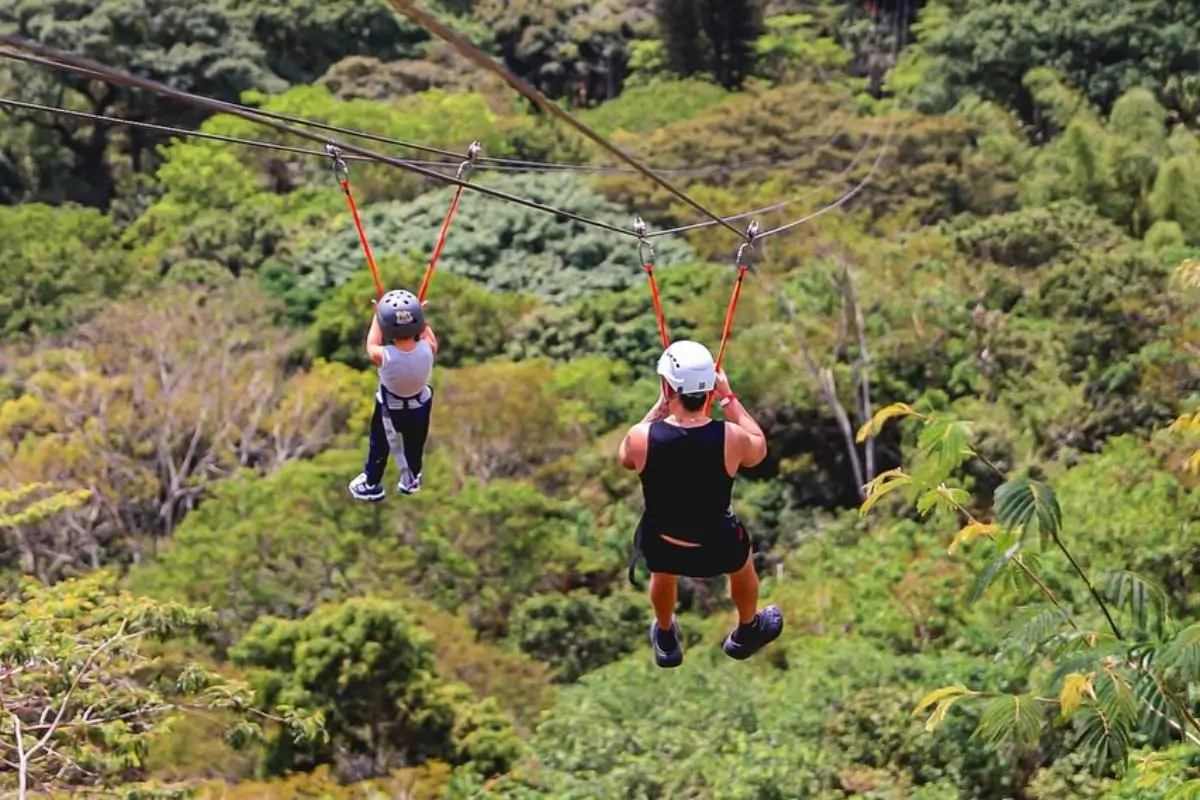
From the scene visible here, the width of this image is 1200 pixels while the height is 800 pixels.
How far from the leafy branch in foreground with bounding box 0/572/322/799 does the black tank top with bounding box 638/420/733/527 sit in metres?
3.80

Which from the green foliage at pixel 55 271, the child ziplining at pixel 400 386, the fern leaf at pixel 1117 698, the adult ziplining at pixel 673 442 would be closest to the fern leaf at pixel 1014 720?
the fern leaf at pixel 1117 698

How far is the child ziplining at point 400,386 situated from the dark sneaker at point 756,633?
4.41 ft

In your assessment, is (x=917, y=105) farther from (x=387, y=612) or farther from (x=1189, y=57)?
(x=387, y=612)

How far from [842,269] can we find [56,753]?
1210 centimetres

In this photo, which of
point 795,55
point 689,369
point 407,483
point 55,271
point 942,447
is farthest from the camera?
point 795,55

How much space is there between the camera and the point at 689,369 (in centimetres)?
470

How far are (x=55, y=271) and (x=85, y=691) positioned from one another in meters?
16.2

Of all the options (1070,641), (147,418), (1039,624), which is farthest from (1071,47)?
(1039,624)

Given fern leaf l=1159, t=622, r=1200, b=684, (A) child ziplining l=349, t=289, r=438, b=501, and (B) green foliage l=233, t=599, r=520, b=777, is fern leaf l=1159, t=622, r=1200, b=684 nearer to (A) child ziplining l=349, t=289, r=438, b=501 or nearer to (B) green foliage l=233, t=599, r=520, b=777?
(A) child ziplining l=349, t=289, r=438, b=501

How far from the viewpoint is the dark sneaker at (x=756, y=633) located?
5.62 metres

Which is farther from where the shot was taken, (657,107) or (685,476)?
(657,107)

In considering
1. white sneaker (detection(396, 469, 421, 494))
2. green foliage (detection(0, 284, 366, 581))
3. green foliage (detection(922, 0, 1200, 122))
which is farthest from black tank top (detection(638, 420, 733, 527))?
green foliage (detection(922, 0, 1200, 122))

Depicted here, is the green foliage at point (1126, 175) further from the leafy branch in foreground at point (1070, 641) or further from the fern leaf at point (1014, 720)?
the fern leaf at point (1014, 720)

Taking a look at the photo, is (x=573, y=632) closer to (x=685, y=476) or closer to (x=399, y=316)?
(x=399, y=316)
